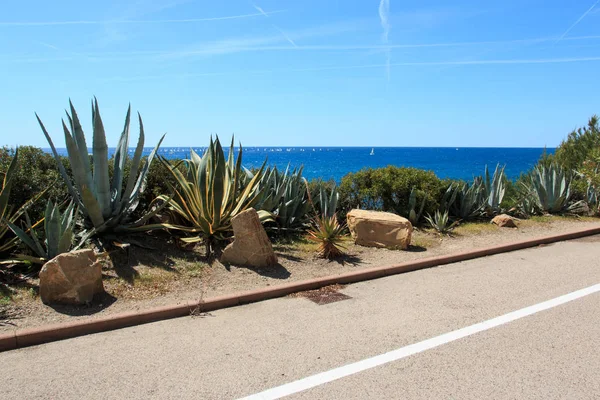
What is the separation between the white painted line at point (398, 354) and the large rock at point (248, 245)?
2.96 m

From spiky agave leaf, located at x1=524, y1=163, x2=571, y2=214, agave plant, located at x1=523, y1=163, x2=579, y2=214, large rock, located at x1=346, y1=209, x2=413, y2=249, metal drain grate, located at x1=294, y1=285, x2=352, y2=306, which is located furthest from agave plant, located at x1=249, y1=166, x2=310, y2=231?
spiky agave leaf, located at x1=524, y1=163, x2=571, y2=214

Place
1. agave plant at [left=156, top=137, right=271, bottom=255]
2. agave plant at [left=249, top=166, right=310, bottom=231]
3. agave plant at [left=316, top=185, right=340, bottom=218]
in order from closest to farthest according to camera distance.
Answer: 1. agave plant at [left=156, top=137, right=271, bottom=255]
2. agave plant at [left=249, top=166, right=310, bottom=231]
3. agave plant at [left=316, top=185, right=340, bottom=218]

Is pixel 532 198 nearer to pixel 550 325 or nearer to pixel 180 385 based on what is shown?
pixel 550 325

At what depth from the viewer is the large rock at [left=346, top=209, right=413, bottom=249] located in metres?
8.31

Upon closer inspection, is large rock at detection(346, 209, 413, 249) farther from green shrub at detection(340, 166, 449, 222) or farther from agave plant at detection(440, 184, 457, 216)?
agave plant at detection(440, 184, 457, 216)

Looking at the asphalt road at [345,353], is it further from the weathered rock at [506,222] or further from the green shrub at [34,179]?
the weathered rock at [506,222]

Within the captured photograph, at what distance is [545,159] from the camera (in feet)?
61.0

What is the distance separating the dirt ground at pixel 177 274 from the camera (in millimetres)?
5014

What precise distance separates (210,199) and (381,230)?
309cm

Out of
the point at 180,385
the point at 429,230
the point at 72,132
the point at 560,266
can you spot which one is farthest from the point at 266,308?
the point at 429,230

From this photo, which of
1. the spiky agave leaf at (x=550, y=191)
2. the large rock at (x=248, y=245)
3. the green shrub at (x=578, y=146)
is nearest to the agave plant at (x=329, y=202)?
the large rock at (x=248, y=245)

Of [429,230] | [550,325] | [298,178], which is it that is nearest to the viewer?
[550,325]

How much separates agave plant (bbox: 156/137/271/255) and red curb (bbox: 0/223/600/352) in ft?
5.55

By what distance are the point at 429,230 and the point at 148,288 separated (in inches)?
252
